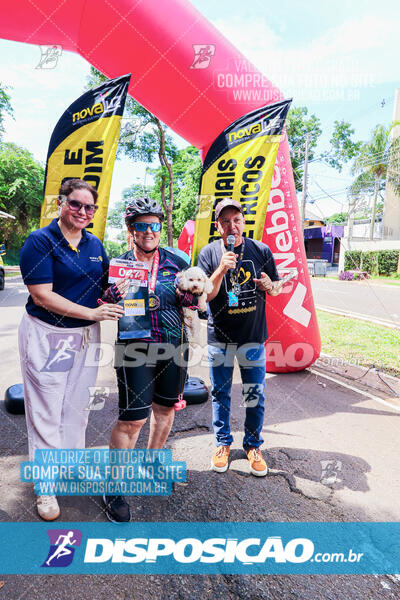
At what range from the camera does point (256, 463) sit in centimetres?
269

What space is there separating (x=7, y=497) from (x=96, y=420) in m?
1.21

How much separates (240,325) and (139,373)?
90cm

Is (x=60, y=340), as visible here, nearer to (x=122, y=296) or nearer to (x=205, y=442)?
(x=122, y=296)

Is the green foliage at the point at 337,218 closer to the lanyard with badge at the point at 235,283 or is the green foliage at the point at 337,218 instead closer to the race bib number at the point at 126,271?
the lanyard with badge at the point at 235,283

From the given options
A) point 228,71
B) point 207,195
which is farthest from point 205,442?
point 228,71

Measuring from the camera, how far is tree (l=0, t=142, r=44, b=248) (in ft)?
90.7

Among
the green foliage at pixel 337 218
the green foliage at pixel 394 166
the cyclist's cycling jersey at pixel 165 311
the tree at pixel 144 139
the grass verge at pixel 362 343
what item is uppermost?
the green foliage at pixel 337 218

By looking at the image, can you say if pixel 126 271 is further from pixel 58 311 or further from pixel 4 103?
pixel 4 103

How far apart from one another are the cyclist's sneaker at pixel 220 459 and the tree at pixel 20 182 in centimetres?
2969

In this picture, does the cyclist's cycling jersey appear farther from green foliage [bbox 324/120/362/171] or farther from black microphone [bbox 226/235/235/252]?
green foliage [bbox 324/120/362/171]

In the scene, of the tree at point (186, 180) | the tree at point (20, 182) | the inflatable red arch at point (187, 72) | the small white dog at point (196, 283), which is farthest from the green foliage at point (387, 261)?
the tree at point (20, 182)

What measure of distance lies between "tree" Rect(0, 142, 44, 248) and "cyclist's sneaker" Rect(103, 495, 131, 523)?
29.8m

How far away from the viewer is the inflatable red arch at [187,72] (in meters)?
3.48

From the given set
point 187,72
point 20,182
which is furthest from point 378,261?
point 20,182
